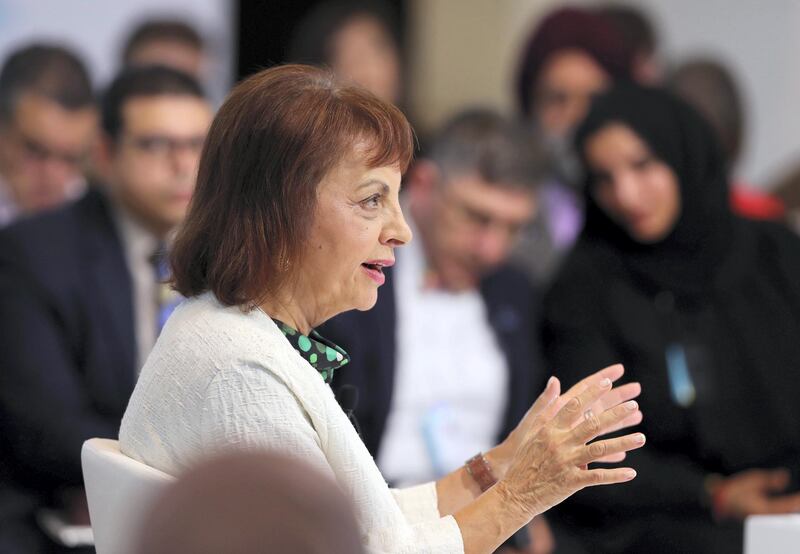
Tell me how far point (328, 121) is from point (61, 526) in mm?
Result: 1681

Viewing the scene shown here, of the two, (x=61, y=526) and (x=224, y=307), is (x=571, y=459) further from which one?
(x=61, y=526)

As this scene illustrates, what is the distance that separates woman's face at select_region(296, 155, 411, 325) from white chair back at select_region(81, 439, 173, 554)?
378 millimetres

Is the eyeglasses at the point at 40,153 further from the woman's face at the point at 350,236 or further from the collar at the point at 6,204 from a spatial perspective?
the woman's face at the point at 350,236

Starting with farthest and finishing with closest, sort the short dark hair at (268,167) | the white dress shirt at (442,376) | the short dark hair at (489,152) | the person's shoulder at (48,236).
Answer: the short dark hair at (489,152) → the white dress shirt at (442,376) → the person's shoulder at (48,236) → the short dark hair at (268,167)

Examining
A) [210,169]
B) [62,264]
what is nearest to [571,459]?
[210,169]

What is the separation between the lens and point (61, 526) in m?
3.26

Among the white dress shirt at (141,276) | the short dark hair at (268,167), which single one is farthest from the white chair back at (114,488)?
the white dress shirt at (141,276)

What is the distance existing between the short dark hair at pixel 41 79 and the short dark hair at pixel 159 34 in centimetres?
44

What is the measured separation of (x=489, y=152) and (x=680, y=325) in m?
0.80

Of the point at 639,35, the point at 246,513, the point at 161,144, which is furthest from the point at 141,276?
the point at 639,35

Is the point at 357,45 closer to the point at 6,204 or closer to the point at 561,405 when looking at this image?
the point at 6,204

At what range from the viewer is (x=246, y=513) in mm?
1125

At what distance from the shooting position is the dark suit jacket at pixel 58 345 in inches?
131

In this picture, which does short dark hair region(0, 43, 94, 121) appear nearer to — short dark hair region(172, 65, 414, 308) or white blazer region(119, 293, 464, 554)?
short dark hair region(172, 65, 414, 308)
